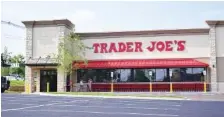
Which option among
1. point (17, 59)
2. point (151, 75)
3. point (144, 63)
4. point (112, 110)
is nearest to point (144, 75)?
point (151, 75)

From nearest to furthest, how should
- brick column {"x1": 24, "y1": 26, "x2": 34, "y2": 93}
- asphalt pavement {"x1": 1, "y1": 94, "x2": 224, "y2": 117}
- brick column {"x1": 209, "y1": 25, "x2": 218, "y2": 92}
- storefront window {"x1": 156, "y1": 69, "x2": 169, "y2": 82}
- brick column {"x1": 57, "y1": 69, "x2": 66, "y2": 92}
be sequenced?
1. asphalt pavement {"x1": 1, "y1": 94, "x2": 224, "y2": 117}
2. brick column {"x1": 209, "y1": 25, "x2": 218, "y2": 92}
3. storefront window {"x1": 156, "y1": 69, "x2": 169, "y2": 82}
4. brick column {"x1": 57, "y1": 69, "x2": 66, "y2": 92}
5. brick column {"x1": 24, "y1": 26, "x2": 34, "y2": 93}

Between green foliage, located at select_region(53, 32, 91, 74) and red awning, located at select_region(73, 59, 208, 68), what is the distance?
0.92 meters

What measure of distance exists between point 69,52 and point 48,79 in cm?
369

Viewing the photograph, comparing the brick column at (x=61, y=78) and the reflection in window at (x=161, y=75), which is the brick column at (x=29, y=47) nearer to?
the brick column at (x=61, y=78)

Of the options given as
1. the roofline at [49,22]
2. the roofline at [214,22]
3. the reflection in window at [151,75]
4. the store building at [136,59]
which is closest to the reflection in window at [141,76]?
the store building at [136,59]

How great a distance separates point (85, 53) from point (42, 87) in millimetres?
5632

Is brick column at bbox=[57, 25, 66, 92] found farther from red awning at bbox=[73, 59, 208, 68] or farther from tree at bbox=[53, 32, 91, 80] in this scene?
red awning at bbox=[73, 59, 208, 68]

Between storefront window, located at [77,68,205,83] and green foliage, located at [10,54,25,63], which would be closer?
storefront window, located at [77,68,205,83]

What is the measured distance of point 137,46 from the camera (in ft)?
121

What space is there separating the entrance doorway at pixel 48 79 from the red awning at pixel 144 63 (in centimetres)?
288

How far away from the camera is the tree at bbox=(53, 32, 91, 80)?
35.8m

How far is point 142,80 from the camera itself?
3625 centimetres

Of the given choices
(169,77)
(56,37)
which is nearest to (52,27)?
(56,37)

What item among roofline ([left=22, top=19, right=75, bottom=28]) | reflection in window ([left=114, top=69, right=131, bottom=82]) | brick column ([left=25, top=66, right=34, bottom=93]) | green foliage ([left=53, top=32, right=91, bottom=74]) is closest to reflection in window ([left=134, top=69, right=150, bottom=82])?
reflection in window ([left=114, top=69, right=131, bottom=82])
